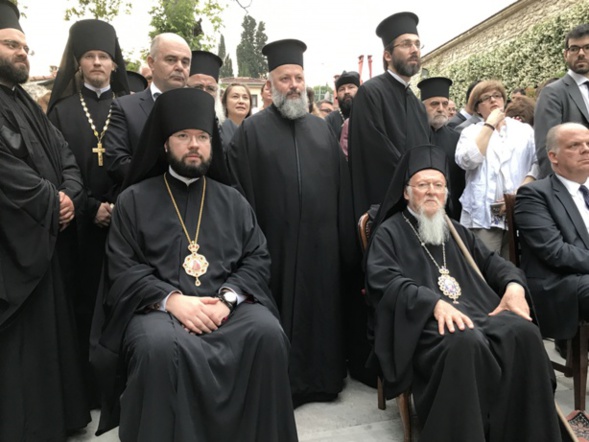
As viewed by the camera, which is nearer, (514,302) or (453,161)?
(514,302)

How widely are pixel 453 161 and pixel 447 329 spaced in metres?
2.67

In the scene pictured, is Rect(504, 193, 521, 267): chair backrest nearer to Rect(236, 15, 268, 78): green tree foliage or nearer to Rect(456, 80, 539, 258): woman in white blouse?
Rect(456, 80, 539, 258): woman in white blouse

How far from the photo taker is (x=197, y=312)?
9.32ft

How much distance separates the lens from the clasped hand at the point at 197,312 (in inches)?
111

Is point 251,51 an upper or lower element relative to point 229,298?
upper

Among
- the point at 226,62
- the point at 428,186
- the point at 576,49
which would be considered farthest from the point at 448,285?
the point at 226,62

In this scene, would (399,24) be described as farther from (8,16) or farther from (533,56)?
(533,56)

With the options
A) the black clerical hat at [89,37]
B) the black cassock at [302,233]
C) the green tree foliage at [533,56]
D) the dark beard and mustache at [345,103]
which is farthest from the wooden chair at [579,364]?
the green tree foliage at [533,56]

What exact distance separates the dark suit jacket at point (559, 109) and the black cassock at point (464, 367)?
2144 millimetres

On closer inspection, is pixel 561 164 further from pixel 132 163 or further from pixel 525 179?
pixel 132 163

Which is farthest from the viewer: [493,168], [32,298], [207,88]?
[207,88]

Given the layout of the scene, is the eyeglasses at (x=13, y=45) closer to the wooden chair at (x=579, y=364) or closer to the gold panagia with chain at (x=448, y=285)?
the gold panagia with chain at (x=448, y=285)

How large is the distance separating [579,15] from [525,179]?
11.3m

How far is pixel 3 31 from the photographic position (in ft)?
10.9
